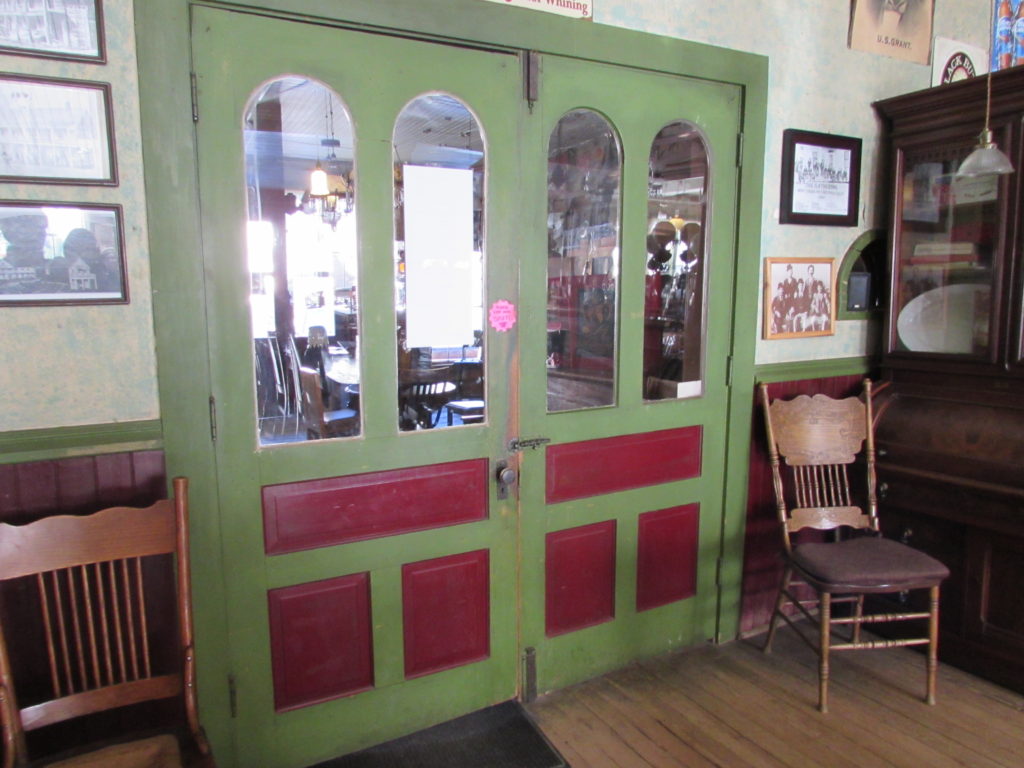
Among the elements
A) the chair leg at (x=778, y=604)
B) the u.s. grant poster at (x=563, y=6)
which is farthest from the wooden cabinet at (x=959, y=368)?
the u.s. grant poster at (x=563, y=6)

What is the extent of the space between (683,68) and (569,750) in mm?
2381

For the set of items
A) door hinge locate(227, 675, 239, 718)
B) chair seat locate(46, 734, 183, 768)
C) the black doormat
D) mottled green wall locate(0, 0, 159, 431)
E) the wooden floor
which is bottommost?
the wooden floor

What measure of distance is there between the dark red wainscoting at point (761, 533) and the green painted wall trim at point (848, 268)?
31 centimetres

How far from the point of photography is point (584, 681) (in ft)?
8.30

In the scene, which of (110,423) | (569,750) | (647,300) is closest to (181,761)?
(110,423)

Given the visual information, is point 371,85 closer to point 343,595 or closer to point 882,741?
point 343,595

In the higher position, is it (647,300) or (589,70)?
(589,70)

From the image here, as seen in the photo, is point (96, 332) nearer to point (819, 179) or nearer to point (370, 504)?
point (370, 504)

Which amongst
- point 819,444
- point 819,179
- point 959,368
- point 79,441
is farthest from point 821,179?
point 79,441

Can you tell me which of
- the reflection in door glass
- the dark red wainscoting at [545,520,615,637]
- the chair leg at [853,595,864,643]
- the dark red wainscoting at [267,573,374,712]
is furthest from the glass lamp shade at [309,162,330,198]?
the chair leg at [853,595,864,643]

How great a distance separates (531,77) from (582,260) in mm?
624

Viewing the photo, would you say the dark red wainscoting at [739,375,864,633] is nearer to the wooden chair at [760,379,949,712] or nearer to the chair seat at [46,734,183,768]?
the wooden chair at [760,379,949,712]

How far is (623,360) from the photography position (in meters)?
2.47

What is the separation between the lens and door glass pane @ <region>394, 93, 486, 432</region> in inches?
80.9
